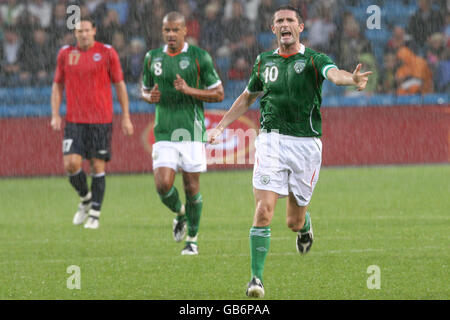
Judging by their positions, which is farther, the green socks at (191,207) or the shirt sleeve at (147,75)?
the shirt sleeve at (147,75)

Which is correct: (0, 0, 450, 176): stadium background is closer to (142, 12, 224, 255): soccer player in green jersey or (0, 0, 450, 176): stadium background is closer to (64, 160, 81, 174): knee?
(64, 160, 81, 174): knee

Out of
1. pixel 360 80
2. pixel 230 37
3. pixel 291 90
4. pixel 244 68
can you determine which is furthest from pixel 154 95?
pixel 230 37

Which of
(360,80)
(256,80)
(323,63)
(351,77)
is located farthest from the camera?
(256,80)

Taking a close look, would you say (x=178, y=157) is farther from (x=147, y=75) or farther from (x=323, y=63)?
(x=323, y=63)

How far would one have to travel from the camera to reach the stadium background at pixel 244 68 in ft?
56.8

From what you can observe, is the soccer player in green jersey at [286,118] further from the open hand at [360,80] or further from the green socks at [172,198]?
the green socks at [172,198]

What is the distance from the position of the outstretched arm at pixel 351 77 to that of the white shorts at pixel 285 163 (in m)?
0.74

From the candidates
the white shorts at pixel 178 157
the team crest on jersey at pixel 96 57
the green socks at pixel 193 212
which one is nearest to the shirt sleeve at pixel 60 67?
the team crest on jersey at pixel 96 57

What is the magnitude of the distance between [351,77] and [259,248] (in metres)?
1.41

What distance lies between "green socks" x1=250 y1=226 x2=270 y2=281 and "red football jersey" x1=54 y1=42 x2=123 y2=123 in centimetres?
468

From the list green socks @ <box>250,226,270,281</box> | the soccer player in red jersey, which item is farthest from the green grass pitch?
the soccer player in red jersey

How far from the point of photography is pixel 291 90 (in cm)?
734

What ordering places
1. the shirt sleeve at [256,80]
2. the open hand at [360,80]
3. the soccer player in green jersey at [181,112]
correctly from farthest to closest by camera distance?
the soccer player in green jersey at [181,112] → the shirt sleeve at [256,80] → the open hand at [360,80]

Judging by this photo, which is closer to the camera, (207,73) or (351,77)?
(351,77)
